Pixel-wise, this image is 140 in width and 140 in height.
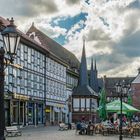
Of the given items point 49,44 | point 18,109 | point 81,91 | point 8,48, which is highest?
point 49,44

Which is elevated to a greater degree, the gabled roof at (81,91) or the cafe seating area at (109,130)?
the gabled roof at (81,91)

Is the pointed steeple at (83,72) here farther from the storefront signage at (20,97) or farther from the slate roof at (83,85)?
the storefront signage at (20,97)

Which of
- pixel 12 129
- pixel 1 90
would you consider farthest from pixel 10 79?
pixel 1 90

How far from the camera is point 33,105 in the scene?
57.7 m

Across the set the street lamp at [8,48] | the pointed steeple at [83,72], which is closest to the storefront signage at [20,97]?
the pointed steeple at [83,72]

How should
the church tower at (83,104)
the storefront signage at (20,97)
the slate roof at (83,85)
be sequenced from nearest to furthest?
the storefront signage at (20,97) < the church tower at (83,104) < the slate roof at (83,85)

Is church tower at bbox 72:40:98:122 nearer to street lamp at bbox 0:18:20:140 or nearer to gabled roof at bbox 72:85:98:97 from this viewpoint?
gabled roof at bbox 72:85:98:97

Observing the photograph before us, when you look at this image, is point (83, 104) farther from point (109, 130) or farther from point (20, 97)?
point (109, 130)

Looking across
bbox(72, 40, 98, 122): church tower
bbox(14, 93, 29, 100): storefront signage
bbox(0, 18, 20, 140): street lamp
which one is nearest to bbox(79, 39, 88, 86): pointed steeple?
bbox(72, 40, 98, 122): church tower

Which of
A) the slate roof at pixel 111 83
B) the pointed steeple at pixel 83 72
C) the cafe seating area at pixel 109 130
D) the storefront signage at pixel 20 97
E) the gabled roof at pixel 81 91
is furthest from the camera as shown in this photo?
the slate roof at pixel 111 83

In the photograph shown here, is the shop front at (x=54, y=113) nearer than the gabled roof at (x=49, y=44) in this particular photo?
Yes

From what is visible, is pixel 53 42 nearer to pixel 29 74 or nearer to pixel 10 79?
pixel 29 74

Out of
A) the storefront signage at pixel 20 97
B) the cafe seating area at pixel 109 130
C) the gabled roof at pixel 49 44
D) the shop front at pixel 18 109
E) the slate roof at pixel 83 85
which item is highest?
the gabled roof at pixel 49 44

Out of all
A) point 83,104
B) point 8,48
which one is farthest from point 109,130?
point 83,104
